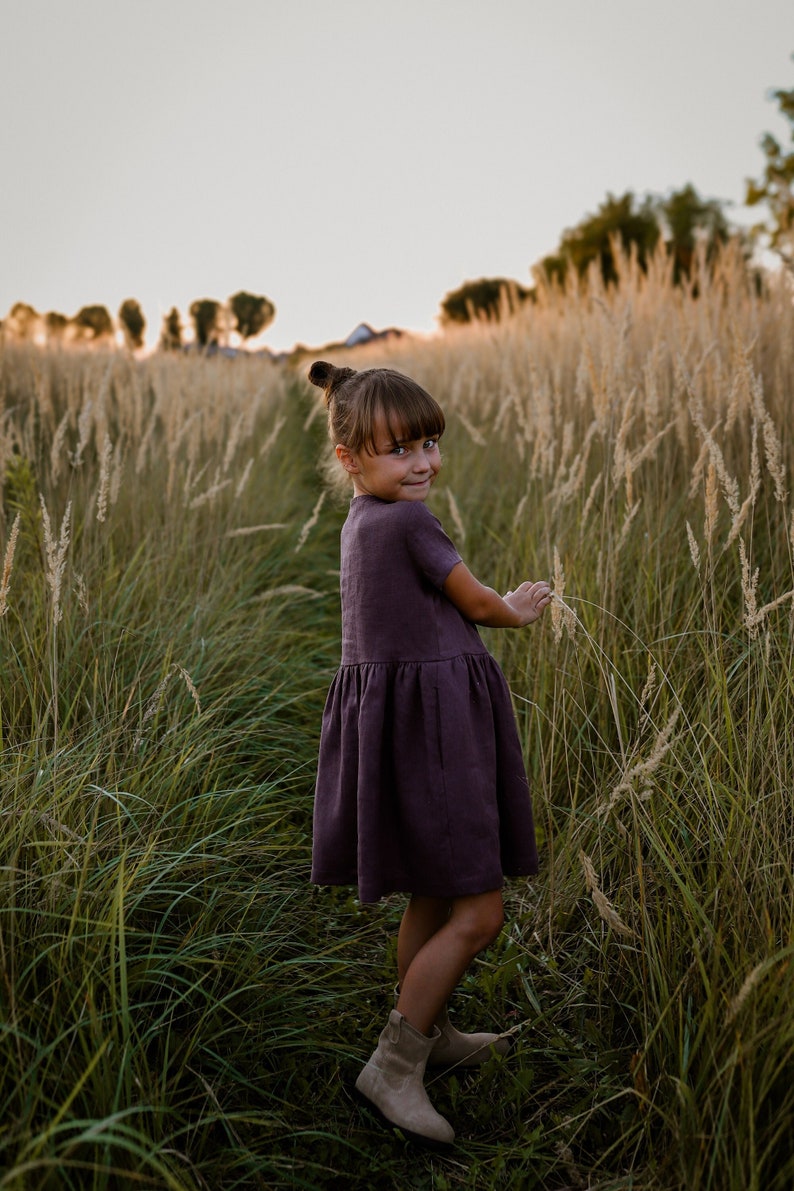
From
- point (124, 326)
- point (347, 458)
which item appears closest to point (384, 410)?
point (347, 458)

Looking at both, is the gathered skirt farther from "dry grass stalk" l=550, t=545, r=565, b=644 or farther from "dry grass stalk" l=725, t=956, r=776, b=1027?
"dry grass stalk" l=725, t=956, r=776, b=1027

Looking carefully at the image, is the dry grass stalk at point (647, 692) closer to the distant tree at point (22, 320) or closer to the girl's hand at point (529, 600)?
the girl's hand at point (529, 600)

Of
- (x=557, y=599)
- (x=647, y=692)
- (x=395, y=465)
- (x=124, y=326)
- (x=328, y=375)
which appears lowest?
(x=647, y=692)

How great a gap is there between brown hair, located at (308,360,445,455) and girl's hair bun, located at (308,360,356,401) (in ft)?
0.26

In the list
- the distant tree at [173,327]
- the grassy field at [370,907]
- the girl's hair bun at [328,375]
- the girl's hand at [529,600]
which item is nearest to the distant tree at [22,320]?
the distant tree at [173,327]

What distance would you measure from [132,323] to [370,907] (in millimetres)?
4296

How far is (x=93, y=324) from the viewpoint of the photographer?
591cm

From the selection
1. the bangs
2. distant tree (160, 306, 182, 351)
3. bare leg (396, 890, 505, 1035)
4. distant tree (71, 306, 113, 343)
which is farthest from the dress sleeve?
distant tree (160, 306, 182, 351)

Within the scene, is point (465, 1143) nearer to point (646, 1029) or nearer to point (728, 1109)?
point (646, 1029)

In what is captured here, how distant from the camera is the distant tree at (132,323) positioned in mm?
4578

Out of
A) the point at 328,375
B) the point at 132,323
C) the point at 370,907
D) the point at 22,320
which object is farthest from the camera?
the point at 132,323

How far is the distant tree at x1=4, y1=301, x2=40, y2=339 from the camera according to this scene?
4.05m

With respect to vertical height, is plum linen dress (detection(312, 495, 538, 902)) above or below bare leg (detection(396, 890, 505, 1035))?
above

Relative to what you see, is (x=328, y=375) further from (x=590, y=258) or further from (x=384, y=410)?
(x=590, y=258)
